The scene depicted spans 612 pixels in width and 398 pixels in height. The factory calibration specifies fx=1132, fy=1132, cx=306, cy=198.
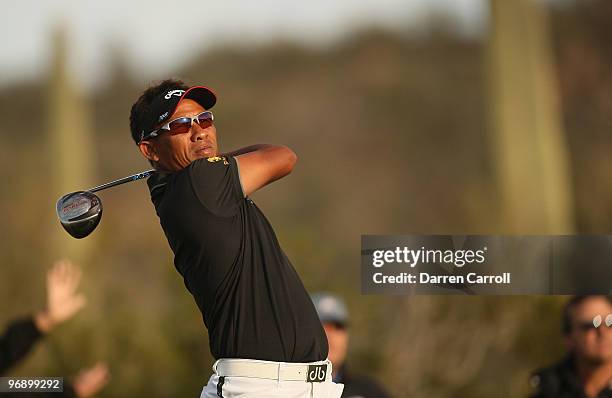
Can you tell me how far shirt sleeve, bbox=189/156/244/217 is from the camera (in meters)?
3.08

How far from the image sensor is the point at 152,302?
727 cm

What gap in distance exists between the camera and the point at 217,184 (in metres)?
3.09

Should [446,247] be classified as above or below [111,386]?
above

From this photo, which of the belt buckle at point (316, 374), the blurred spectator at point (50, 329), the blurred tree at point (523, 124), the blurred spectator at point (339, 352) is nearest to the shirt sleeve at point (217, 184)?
the belt buckle at point (316, 374)

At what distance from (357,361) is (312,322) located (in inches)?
142

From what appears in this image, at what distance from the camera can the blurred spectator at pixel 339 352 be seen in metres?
5.30

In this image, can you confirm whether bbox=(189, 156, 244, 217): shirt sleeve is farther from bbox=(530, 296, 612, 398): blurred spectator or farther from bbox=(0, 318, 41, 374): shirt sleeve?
bbox=(0, 318, 41, 374): shirt sleeve

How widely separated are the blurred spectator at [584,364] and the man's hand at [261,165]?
229cm

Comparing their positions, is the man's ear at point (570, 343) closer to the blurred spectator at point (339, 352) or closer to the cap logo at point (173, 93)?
the blurred spectator at point (339, 352)

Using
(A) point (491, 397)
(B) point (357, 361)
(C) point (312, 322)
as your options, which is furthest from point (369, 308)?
(C) point (312, 322)

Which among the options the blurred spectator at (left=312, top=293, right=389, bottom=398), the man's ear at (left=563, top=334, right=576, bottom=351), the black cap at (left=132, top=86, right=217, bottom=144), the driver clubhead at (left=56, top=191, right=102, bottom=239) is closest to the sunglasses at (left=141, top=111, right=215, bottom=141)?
the black cap at (left=132, top=86, right=217, bottom=144)

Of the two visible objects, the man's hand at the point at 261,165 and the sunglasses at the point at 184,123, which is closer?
the man's hand at the point at 261,165

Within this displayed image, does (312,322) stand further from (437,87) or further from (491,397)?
(437,87)

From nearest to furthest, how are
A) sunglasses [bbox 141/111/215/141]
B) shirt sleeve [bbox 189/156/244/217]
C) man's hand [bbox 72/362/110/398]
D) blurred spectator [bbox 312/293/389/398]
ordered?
shirt sleeve [bbox 189/156/244/217]
sunglasses [bbox 141/111/215/141]
blurred spectator [bbox 312/293/389/398]
man's hand [bbox 72/362/110/398]
